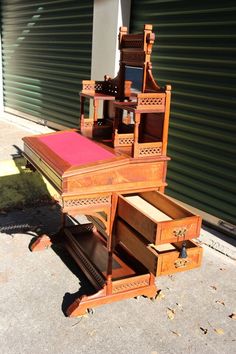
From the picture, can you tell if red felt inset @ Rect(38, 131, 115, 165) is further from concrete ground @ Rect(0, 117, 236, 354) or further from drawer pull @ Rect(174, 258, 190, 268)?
concrete ground @ Rect(0, 117, 236, 354)

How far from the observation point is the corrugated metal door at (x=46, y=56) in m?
9.81

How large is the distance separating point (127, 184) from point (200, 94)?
9.78ft

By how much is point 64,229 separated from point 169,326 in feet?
6.91

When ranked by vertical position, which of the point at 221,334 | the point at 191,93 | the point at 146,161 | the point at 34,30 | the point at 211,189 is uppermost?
the point at 34,30

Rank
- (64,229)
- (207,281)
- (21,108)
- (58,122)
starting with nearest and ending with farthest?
(207,281), (64,229), (58,122), (21,108)

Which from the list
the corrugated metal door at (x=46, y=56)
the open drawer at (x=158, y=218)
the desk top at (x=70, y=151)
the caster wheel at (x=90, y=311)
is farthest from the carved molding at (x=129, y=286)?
the corrugated metal door at (x=46, y=56)

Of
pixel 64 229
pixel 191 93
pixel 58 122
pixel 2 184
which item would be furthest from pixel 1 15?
pixel 64 229

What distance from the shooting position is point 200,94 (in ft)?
21.0

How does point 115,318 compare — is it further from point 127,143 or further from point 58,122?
point 58,122

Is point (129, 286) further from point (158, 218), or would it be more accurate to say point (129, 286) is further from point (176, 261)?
point (176, 261)

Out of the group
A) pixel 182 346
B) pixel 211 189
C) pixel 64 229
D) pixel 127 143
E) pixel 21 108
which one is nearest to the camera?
pixel 182 346

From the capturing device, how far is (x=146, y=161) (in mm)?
4074

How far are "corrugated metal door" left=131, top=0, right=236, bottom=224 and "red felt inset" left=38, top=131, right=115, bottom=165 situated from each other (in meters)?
2.35

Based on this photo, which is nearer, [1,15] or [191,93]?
[191,93]
